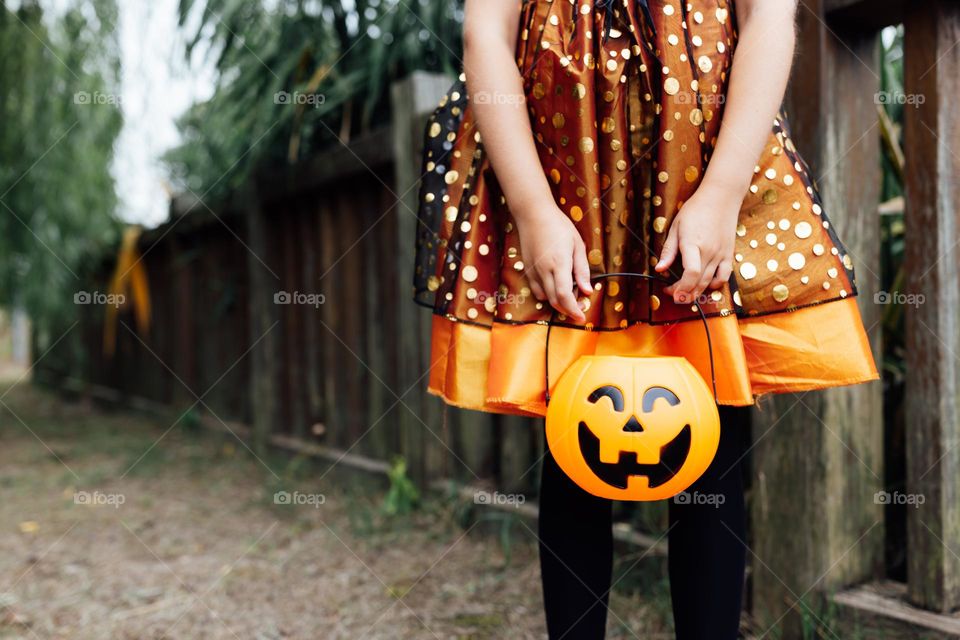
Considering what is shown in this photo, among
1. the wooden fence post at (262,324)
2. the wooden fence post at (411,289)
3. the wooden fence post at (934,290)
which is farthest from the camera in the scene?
the wooden fence post at (262,324)

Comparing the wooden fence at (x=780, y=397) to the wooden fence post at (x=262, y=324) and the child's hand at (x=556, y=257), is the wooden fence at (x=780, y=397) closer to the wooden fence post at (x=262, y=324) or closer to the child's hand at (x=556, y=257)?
the wooden fence post at (x=262, y=324)

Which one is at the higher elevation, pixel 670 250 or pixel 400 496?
pixel 670 250

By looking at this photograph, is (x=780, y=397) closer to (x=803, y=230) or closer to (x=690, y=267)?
(x=803, y=230)

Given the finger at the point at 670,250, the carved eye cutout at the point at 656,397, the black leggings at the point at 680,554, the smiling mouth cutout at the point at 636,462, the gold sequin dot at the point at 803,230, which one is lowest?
the black leggings at the point at 680,554

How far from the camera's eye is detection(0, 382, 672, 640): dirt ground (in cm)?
146

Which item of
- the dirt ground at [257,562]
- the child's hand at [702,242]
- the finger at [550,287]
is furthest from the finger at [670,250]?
the dirt ground at [257,562]

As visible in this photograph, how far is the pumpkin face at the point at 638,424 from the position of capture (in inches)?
30.9

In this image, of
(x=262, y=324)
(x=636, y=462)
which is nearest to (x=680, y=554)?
(x=636, y=462)

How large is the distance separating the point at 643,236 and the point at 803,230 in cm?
17

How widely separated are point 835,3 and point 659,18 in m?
0.44

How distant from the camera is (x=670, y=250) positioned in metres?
0.82

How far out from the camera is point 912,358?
116 centimetres

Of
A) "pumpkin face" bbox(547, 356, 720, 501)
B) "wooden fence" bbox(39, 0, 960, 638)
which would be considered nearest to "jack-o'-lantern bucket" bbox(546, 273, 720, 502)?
"pumpkin face" bbox(547, 356, 720, 501)

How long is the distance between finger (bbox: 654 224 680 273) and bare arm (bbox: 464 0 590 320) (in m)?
0.08
